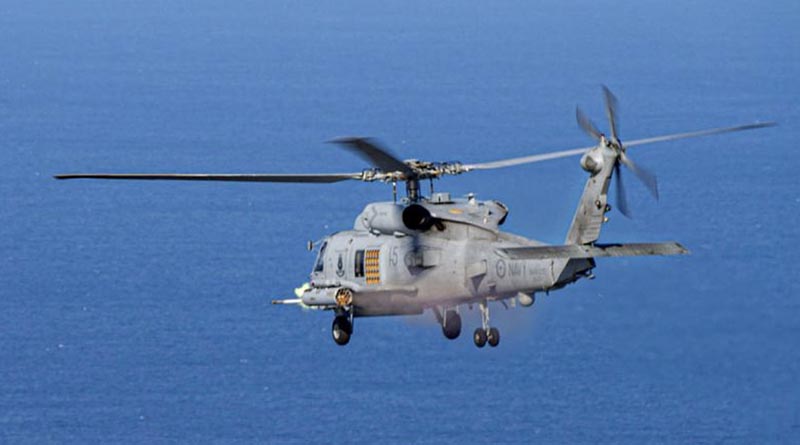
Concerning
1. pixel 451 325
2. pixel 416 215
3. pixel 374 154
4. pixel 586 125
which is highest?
pixel 586 125

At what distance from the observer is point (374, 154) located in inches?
1672

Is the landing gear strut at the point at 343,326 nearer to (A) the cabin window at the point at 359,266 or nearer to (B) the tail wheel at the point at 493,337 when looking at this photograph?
(A) the cabin window at the point at 359,266

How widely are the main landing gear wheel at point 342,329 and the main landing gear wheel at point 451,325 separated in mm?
2012

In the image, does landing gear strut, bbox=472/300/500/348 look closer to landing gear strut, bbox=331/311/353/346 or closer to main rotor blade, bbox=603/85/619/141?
landing gear strut, bbox=331/311/353/346

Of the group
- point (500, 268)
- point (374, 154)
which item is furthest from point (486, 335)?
point (374, 154)

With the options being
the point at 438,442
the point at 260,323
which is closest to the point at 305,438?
the point at 438,442

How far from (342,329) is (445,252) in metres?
2.83

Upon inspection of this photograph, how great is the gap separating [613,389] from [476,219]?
136m

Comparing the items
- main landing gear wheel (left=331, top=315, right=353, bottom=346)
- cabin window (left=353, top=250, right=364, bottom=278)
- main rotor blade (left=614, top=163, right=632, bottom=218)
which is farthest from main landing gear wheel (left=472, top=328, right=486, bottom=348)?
main rotor blade (left=614, top=163, right=632, bottom=218)

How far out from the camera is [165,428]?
570ft

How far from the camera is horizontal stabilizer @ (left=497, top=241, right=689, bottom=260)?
44.2 meters

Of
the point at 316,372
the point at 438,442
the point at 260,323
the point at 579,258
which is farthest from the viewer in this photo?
the point at 260,323

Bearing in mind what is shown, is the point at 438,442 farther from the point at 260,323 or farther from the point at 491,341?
the point at 491,341

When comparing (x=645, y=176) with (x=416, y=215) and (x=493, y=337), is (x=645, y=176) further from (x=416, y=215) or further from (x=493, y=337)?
(x=416, y=215)
